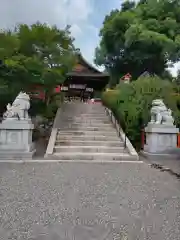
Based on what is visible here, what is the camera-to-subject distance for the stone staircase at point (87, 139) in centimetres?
866

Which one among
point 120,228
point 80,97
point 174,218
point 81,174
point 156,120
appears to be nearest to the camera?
point 120,228

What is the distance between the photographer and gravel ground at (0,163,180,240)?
322cm

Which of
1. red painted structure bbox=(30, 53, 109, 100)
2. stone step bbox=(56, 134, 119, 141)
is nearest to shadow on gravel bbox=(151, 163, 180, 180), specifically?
stone step bbox=(56, 134, 119, 141)

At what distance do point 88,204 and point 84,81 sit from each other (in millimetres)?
18878

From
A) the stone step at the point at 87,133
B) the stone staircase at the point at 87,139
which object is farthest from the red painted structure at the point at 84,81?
the stone step at the point at 87,133

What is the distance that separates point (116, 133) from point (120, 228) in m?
7.72

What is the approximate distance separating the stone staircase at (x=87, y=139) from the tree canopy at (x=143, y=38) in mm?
12019

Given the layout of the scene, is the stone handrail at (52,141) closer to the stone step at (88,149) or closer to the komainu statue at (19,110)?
the stone step at (88,149)

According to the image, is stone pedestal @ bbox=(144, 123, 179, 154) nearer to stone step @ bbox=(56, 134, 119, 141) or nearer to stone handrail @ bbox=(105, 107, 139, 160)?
stone handrail @ bbox=(105, 107, 139, 160)

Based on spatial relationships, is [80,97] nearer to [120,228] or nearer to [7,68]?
[7,68]

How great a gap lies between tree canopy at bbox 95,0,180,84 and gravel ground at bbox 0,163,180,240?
722 inches

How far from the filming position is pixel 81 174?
641 centimetres

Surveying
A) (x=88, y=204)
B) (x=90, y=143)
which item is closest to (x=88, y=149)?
(x=90, y=143)

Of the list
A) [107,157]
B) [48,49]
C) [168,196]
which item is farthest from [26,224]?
[48,49]
